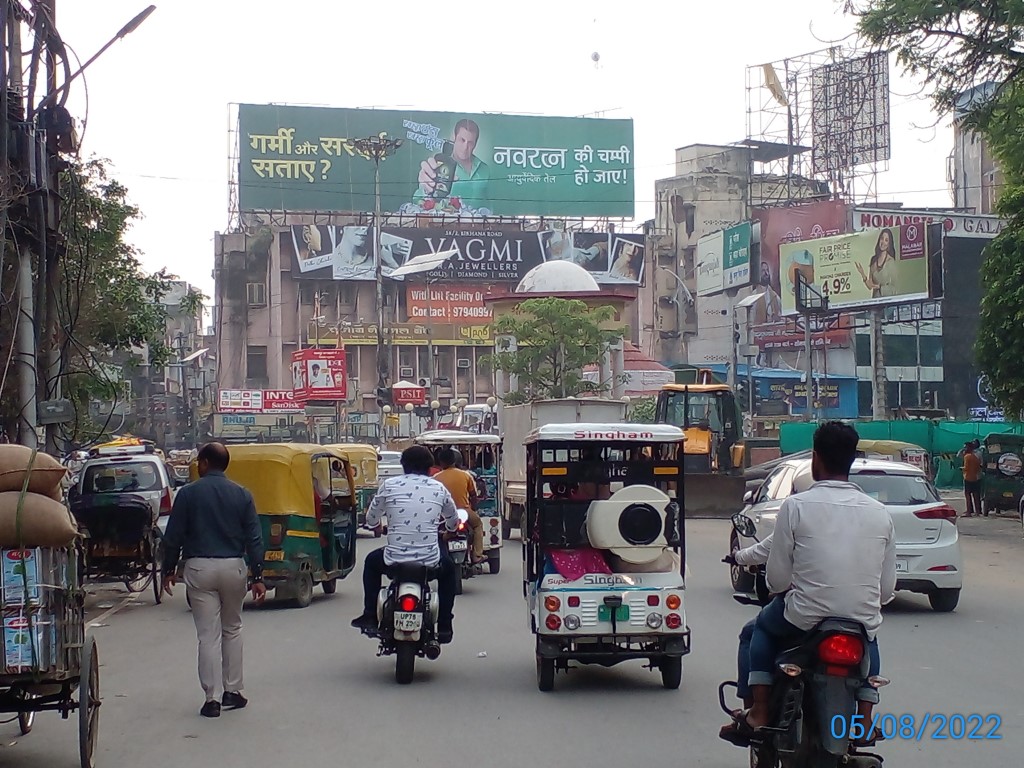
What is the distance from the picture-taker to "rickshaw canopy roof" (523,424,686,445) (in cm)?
966

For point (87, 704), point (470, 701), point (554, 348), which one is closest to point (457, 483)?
point (470, 701)

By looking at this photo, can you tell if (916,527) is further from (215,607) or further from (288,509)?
(215,607)

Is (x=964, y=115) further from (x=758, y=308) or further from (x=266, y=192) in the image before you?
(x=266, y=192)

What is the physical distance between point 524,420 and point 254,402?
43084 millimetres

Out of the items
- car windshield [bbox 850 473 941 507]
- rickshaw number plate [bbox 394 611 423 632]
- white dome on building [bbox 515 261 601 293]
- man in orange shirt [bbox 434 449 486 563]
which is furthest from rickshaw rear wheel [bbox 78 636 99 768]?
white dome on building [bbox 515 261 601 293]

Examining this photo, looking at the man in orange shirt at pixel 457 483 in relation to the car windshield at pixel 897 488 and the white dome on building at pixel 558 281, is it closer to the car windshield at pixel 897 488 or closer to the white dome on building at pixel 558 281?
the car windshield at pixel 897 488

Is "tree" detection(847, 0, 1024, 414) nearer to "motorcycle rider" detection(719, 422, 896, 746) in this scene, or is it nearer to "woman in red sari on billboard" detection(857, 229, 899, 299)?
"motorcycle rider" detection(719, 422, 896, 746)

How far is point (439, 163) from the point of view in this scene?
76.4 m

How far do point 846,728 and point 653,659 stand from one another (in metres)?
4.32

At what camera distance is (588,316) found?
47.2 metres

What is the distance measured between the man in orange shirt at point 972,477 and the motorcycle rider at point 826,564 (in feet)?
86.6

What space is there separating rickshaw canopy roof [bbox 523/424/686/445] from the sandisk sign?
57.4m

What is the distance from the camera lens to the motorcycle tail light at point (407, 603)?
9.52 metres

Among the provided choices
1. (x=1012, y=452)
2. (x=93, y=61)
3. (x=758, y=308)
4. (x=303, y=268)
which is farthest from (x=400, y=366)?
(x=93, y=61)
